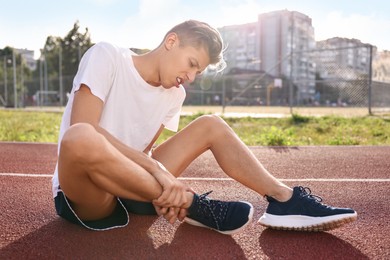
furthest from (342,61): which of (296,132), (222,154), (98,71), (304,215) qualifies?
(98,71)

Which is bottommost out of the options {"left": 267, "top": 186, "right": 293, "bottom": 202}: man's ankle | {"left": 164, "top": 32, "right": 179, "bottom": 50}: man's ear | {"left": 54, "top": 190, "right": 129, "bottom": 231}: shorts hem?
{"left": 54, "top": 190, "right": 129, "bottom": 231}: shorts hem

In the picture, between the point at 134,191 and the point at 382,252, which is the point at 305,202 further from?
the point at 134,191

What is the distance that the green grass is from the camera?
6562mm

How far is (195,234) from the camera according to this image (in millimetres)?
2154

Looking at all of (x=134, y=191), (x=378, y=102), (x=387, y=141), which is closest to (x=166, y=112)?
(x=134, y=191)

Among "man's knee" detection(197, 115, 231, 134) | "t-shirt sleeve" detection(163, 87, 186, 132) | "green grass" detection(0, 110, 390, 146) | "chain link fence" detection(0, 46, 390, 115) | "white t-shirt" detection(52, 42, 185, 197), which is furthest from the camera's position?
"chain link fence" detection(0, 46, 390, 115)

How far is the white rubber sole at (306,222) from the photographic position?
2.05m

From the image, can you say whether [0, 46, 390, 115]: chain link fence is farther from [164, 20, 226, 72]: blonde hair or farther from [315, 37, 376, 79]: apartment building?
[164, 20, 226, 72]: blonde hair

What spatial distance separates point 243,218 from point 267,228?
295 millimetres

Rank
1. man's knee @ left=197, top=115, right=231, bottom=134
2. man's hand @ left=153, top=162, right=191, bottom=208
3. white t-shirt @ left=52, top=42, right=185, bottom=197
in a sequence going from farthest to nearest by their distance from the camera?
man's knee @ left=197, top=115, right=231, bottom=134 < white t-shirt @ left=52, top=42, right=185, bottom=197 < man's hand @ left=153, top=162, right=191, bottom=208

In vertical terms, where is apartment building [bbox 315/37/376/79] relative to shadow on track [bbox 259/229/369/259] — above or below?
above

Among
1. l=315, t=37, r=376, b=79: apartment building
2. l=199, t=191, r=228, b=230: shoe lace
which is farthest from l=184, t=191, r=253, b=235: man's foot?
l=315, t=37, r=376, b=79: apartment building

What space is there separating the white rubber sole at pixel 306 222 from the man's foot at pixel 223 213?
16 cm

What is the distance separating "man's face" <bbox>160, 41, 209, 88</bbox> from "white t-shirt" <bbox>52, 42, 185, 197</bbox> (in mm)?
119
